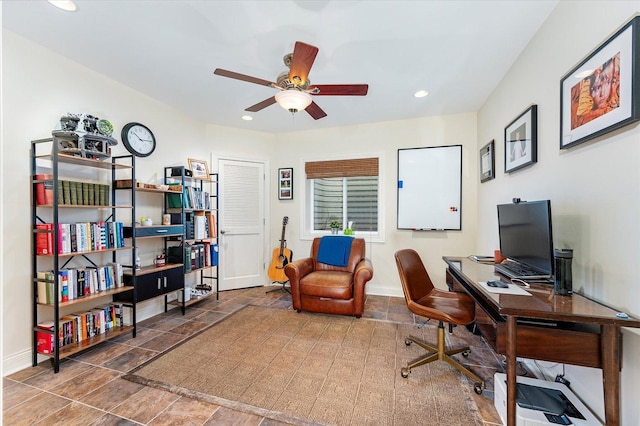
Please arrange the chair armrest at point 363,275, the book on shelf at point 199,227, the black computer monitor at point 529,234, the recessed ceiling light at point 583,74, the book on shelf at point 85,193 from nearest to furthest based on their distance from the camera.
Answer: the recessed ceiling light at point 583,74
the black computer monitor at point 529,234
the book on shelf at point 85,193
the chair armrest at point 363,275
the book on shelf at point 199,227

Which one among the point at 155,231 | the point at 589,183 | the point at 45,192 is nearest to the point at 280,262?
the point at 155,231

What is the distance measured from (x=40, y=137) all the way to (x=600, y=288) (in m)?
4.16

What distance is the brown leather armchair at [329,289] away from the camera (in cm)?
343

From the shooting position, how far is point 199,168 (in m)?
4.09

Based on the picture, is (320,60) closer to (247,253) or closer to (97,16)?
(97,16)

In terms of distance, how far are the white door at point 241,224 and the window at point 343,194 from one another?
79cm

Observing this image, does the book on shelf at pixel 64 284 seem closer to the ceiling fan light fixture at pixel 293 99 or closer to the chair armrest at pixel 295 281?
the chair armrest at pixel 295 281

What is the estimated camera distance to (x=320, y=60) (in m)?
2.74

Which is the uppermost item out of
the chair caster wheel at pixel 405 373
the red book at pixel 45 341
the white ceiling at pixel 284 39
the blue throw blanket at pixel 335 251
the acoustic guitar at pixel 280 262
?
the white ceiling at pixel 284 39

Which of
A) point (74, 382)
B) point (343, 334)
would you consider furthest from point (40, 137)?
point (343, 334)

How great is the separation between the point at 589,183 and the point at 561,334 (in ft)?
2.99

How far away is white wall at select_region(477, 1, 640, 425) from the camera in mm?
1591

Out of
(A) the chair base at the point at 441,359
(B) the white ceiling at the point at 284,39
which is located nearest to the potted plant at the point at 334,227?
(B) the white ceiling at the point at 284,39

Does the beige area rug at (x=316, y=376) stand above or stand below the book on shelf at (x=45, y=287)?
below
